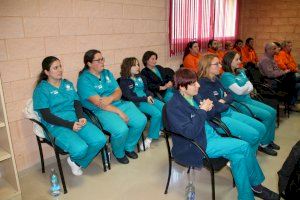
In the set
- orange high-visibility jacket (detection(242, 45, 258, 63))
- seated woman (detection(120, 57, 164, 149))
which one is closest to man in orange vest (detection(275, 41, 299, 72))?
orange high-visibility jacket (detection(242, 45, 258, 63))

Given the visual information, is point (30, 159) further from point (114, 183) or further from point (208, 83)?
point (208, 83)

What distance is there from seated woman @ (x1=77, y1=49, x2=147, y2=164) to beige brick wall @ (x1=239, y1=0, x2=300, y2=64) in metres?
4.65

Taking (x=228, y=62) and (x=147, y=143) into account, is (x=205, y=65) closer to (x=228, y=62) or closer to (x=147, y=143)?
(x=228, y=62)

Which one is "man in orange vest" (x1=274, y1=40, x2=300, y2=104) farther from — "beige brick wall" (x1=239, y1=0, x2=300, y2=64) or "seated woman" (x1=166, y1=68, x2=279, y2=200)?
"seated woman" (x1=166, y1=68, x2=279, y2=200)

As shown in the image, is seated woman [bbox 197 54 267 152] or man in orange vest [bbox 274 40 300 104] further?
man in orange vest [bbox 274 40 300 104]

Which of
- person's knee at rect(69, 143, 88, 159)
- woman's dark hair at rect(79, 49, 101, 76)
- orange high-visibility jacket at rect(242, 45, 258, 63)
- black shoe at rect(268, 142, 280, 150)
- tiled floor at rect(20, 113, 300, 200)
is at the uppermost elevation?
woman's dark hair at rect(79, 49, 101, 76)

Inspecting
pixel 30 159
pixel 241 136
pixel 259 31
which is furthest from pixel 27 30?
pixel 259 31

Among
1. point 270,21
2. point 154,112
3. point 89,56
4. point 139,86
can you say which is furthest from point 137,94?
point 270,21

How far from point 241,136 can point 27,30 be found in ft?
7.63

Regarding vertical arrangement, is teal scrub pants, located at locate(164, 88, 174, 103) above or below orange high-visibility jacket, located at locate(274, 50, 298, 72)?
below

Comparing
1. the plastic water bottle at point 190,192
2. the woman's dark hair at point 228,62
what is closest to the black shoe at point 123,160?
the plastic water bottle at point 190,192

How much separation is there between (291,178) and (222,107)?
3.52ft

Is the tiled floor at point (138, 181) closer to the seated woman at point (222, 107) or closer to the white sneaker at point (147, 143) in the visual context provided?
the white sneaker at point (147, 143)

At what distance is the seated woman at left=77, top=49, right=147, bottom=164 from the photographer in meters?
2.89
